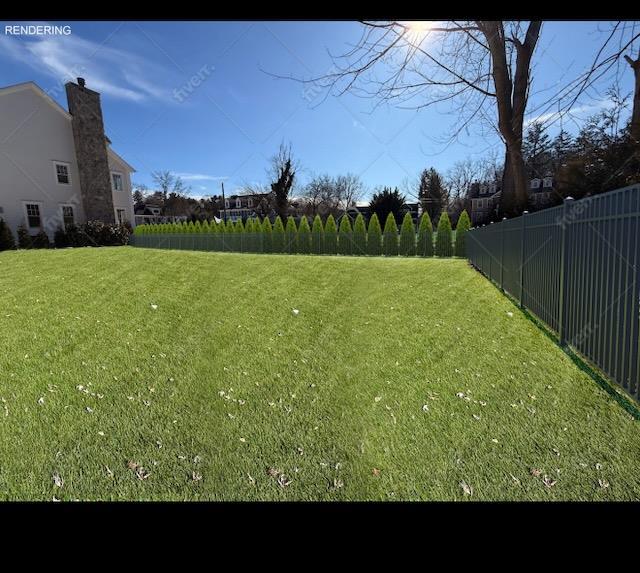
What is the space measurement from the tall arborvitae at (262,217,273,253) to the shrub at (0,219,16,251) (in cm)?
1381

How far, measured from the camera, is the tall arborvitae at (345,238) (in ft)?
74.5

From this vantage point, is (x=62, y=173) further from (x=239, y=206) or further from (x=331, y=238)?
(x=239, y=206)

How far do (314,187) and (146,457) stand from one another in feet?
181

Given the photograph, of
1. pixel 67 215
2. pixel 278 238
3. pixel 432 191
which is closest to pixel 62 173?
pixel 67 215

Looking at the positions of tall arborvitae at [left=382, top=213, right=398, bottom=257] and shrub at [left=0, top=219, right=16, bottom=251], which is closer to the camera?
shrub at [left=0, top=219, right=16, bottom=251]

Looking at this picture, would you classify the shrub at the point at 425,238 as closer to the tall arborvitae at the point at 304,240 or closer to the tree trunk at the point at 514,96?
the tree trunk at the point at 514,96

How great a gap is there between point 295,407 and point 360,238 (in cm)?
1966

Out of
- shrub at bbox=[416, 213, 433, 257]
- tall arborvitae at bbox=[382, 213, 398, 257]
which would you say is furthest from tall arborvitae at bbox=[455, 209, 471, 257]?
tall arborvitae at bbox=[382, 213, 398, 257]

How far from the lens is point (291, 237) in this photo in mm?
23703

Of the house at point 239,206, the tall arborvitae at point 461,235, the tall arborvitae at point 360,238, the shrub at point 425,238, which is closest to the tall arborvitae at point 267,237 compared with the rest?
the tall arborvitae at point 360,238

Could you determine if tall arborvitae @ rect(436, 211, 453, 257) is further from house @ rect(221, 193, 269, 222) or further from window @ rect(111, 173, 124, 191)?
house @ rect(221, 193, 269, 222)

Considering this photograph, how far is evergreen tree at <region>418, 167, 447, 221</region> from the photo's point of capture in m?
51.8

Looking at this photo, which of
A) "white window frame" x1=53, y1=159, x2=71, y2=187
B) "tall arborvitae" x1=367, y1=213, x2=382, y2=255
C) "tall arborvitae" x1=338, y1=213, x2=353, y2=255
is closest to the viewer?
"tall arborvitae" x1=367, y1=213, x2=382, y2=255
